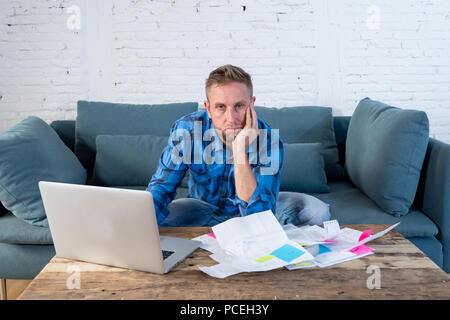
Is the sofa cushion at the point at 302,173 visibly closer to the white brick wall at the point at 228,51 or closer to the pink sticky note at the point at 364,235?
the white brick wall at the point at 228,51

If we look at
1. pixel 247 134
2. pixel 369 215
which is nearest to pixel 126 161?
pixel 247 134

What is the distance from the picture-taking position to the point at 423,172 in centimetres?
230

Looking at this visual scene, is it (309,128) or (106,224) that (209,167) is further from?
(309,128)

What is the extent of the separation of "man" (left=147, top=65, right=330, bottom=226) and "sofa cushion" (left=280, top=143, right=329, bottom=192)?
0.36m

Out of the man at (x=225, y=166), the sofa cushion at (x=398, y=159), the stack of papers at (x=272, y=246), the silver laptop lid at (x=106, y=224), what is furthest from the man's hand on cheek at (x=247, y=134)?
the sofa cushion at (x=398, y=159)

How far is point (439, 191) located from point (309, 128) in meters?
0.92

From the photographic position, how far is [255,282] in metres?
1.10

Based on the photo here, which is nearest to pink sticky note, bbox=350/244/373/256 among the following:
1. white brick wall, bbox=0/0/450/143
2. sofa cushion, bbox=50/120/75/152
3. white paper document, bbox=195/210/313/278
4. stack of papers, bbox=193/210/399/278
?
stack of papers, bbox=193/210/399/278

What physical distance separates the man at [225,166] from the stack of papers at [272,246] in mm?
336

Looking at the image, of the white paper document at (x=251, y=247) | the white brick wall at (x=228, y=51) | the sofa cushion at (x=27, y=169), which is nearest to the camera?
the white paper document at (x=251, y=247)

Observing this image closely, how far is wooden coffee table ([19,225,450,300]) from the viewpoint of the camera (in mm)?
1033

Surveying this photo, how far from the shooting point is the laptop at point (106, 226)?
3.56 ft

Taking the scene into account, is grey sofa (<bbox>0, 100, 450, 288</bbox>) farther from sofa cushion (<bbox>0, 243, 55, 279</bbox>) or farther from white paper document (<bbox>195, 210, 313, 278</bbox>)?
white paper document (<bbox>195, 210, 313, 278</bbox>)
